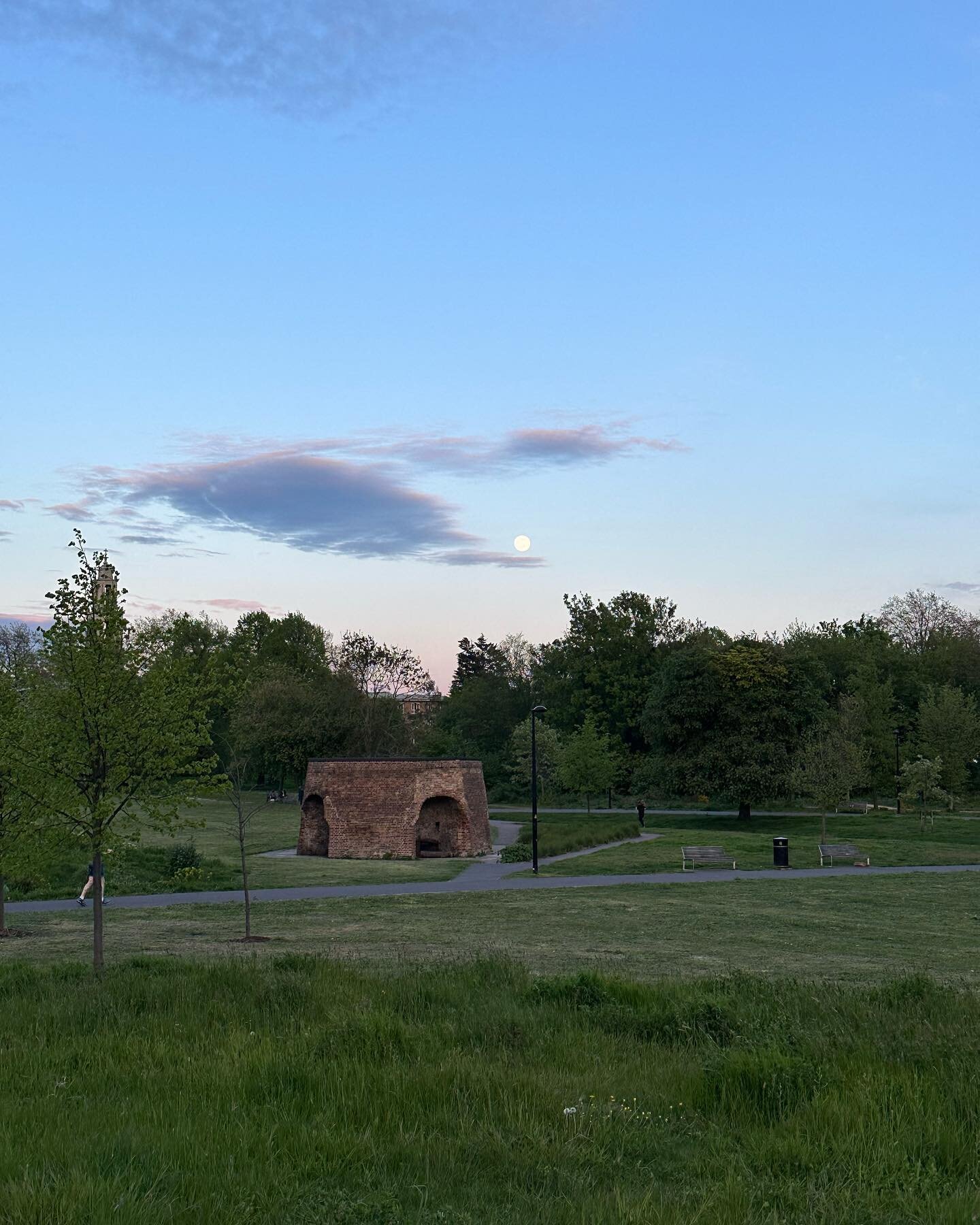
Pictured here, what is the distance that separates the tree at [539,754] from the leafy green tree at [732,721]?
831cm

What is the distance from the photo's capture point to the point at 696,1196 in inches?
217

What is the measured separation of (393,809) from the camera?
4141 centimetres

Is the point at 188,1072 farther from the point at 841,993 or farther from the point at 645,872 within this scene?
the point at 645,872

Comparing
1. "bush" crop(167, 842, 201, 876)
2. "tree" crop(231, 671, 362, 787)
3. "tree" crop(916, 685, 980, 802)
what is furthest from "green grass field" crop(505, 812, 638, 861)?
"tree" crop(231, 671, 362, 787)

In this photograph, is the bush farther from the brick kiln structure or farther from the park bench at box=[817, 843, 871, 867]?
the park bench at box=[817, 843, 871, 867]

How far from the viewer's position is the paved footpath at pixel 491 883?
25.7 metres

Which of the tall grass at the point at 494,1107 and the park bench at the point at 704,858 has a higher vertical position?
the tall grass at the point at 494,1107

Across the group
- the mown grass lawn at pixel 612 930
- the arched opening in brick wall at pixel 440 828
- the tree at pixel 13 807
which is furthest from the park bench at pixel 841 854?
the tree at pixel 13 807

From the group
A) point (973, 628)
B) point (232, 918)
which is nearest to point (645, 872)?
point (232, 918)

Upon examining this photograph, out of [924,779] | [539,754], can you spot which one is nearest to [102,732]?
[924,779]

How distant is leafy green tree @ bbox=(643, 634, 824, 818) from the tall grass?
46.6 m

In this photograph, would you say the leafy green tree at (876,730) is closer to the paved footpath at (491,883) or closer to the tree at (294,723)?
the paved footpath at (491,883)

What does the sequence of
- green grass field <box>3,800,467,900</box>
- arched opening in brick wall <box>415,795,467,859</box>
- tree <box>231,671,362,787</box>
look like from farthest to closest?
tree <box>231,671,362,787</box> < arched opening in brick wall <box>415,795,467,859</box> < green grass field <box>3,800,467,900</box>

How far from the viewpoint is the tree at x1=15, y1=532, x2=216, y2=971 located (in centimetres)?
1543
